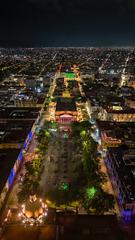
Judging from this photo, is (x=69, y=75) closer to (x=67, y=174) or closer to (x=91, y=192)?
(x=67, y=174)

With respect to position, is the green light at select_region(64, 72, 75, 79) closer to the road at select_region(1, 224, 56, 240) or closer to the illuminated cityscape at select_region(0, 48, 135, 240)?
the illuminated cityscape at select_region(0, 48, 135, 240)

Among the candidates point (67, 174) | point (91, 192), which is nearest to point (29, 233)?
point (91, 192)

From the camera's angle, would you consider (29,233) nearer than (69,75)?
Yes

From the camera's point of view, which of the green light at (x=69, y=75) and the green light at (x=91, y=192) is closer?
the green light at (x=91, y=192)

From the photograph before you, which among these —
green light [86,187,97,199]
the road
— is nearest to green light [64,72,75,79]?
green light [86,187,97,199]

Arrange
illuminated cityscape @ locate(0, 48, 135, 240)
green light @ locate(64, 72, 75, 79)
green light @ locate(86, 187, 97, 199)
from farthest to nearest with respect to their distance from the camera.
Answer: green light @ locate(64, 72, 75, 79) < green light @ locate(86, 187, 97, 199) < illuminated cityscape @ locate(0, 48, 135, 240)

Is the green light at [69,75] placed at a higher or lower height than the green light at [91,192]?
lower

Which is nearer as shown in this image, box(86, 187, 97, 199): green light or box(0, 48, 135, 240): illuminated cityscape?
box(0, 48, 135, 240): illuminated cityscape

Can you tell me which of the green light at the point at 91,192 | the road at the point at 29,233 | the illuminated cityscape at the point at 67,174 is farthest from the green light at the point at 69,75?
the road at the point at 29,233

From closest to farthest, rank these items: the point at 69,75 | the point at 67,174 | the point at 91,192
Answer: the point at 91,192 → the point at 67,174 → the point at 69,75

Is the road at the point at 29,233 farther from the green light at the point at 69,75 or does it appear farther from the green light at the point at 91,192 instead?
the green light at the point at 69,75

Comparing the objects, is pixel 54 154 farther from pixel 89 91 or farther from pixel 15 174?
pixel 89 91

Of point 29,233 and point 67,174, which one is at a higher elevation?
point 29,233
